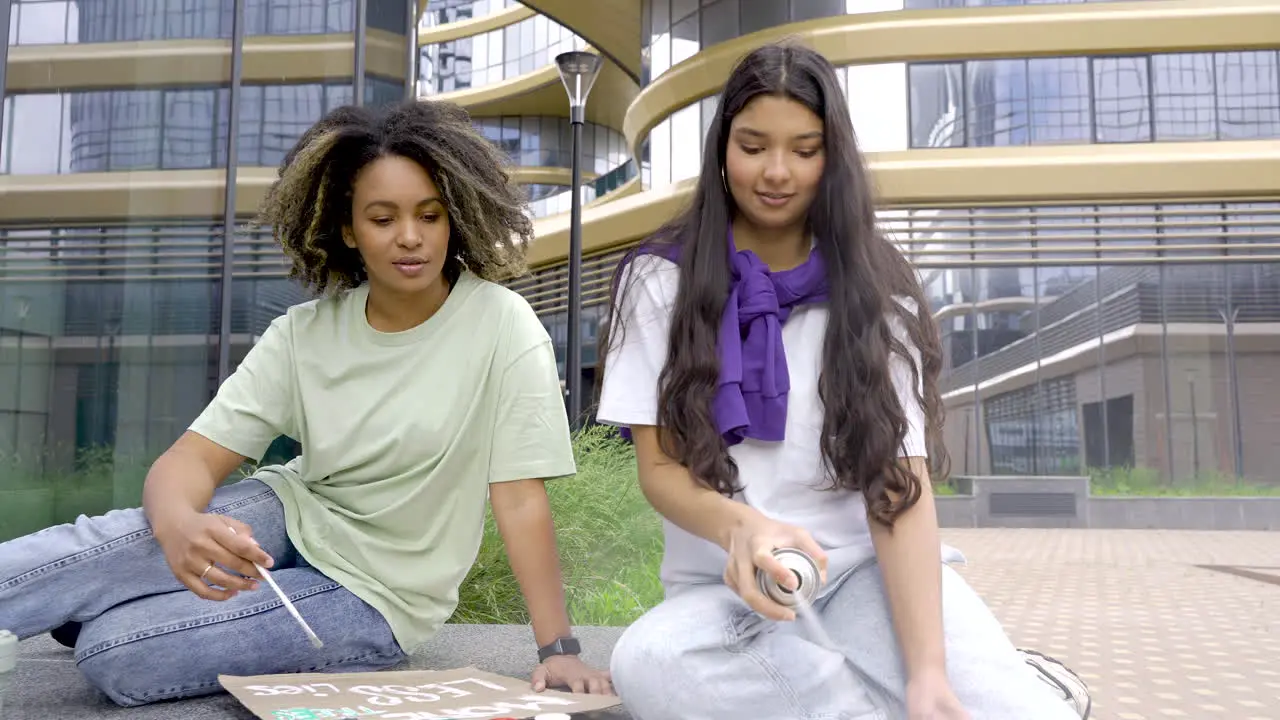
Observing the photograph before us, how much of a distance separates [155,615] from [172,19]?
390 cm

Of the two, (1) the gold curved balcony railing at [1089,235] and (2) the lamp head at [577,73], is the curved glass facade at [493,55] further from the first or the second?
(2) the lamp head at [577,73]

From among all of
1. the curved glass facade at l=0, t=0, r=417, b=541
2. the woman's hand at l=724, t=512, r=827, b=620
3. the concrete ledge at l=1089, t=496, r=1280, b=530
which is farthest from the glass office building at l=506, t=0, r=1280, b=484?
the woman's hand at l=724, t=512, r=827, b=620

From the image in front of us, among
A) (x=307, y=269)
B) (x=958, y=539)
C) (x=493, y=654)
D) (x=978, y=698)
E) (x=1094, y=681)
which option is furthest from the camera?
(x=958, y=539)

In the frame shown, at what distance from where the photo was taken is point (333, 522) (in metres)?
2.49

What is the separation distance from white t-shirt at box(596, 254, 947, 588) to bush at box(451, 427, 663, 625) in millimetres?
2351

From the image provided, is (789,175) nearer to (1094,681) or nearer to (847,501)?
(847,501)

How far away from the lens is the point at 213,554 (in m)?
2.11

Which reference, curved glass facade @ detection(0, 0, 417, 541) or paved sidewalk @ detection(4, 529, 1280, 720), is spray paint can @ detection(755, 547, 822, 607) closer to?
paved sidewalk @ detection(4, 529, 1280, 720)

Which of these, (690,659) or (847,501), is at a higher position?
(847,501)

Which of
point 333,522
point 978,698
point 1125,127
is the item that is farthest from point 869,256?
point 1125,127

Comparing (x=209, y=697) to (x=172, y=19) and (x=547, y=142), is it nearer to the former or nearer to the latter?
(x=172, y=19)

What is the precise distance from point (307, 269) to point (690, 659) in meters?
1.30

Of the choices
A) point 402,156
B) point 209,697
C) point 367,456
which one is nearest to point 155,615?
point 209,697

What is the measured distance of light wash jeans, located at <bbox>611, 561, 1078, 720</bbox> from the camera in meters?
1.94
